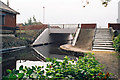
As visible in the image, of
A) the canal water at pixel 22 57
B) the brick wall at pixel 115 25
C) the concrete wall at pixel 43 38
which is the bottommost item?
the canal water at pixel 22 57

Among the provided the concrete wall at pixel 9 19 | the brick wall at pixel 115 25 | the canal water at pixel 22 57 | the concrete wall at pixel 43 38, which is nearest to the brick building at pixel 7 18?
the concrete wall at pixel 9 19

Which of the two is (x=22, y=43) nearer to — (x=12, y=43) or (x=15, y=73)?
(x=12, y=43)

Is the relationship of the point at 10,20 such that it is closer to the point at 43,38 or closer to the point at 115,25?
the point at 43,38

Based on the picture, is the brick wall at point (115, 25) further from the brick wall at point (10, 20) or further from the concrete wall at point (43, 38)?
the brick wall at point (10, 20)

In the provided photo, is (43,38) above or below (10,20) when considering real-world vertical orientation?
below

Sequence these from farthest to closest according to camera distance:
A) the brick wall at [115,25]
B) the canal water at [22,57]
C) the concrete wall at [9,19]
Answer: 1. the concrete wall at [9,19]
2. the brick wall at [115,25]
3. the canal water at [22,57]

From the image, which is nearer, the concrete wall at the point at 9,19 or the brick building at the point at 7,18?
the brick building at the point at 7,18

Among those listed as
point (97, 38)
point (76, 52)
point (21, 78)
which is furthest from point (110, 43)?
point (21, 78)

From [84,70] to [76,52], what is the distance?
9.38 meters

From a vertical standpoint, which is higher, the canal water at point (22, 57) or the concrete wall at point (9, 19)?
the concrete wall at point (9, 19)

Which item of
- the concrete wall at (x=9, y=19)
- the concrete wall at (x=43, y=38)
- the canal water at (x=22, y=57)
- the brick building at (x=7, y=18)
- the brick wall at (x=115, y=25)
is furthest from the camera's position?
the concrete wall at (x=43, y=38)

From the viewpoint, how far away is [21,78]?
2.00 metres

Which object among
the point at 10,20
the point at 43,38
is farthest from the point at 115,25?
the point at 10,20

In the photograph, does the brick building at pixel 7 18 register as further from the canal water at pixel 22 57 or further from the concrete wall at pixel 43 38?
the canal water at pixel 22 57
